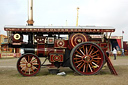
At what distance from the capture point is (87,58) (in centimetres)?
859

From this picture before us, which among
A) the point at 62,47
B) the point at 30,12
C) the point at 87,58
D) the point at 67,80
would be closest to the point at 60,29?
the point at 62,47

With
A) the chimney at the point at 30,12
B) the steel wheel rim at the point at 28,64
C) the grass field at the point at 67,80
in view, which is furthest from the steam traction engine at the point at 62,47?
the chimney at the point at 30,12

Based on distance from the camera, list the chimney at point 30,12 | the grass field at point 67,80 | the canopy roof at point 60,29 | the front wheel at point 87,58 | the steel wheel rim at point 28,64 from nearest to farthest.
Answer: the grass field at point 67,80 < the steel wheel rim at point 28,64 < the front wheel at point 87,58 < the canopy roof at point 60,29 < the chimney at point 30,12

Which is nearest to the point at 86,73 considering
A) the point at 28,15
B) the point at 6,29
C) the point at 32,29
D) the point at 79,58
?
the point at 79,58

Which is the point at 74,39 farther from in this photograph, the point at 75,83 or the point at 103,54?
the point at 75,83

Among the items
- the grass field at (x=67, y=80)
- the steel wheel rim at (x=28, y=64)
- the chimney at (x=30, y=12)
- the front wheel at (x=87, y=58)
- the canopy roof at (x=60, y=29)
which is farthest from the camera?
the chimney at (x=30, y=12)

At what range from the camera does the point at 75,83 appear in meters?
6.37

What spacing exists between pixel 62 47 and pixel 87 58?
1.57m

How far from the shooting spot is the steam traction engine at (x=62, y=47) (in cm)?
854

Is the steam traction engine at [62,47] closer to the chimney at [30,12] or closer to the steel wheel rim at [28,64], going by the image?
the steel wheel rim at [28,64]

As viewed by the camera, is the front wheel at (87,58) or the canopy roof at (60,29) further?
the canopy roof at (60,29)

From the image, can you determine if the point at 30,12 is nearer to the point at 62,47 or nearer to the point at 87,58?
the point at 62,47

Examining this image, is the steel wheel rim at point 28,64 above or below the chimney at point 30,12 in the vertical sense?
below

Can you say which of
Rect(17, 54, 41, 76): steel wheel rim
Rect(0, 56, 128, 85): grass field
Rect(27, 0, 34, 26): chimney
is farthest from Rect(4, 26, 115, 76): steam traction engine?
Rect(27, 0, 34, 26): chimney
